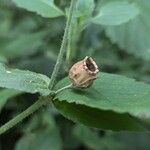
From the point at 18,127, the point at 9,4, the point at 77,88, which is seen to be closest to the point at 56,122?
the point at 18,127

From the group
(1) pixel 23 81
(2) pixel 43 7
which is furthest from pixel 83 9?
(1) pixel 23 81

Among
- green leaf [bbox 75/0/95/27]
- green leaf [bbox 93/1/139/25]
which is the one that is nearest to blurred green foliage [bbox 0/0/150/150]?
green leaf [bbox 93/1/139/25]

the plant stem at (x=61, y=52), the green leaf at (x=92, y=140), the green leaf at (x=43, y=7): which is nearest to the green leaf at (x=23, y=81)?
the plant stem at (x=61, y=52)

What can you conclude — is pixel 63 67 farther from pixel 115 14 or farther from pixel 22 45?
pixel 22 45

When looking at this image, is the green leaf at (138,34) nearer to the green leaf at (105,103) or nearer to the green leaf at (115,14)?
the green leaf at (115,14)

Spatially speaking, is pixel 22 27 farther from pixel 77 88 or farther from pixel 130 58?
pixel 77 88

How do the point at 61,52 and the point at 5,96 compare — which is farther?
the point at 5,96
